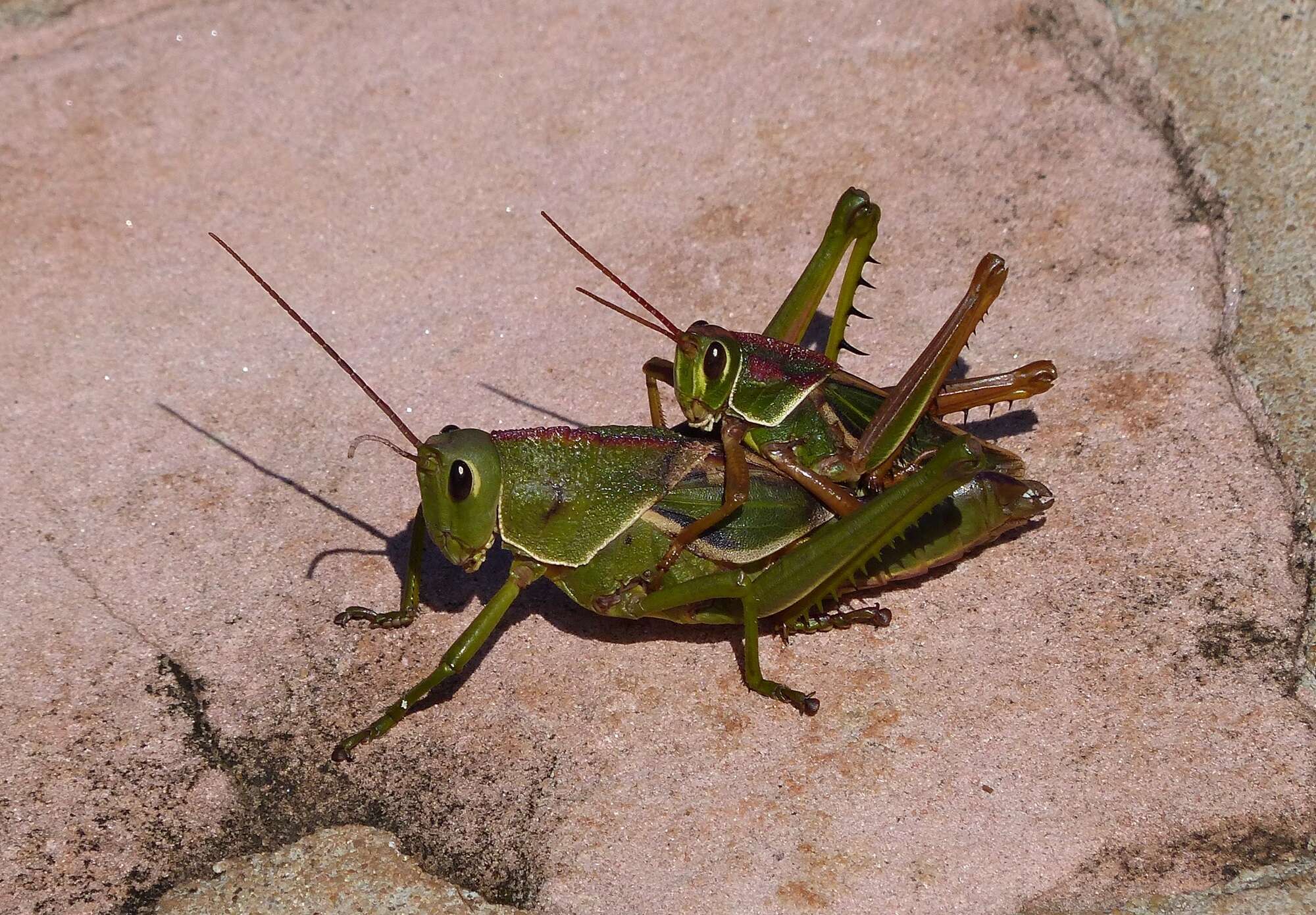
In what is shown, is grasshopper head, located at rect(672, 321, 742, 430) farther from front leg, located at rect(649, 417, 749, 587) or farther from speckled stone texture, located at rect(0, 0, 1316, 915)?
speckled stone texture, located at rect(0, 0, 1316, 915)

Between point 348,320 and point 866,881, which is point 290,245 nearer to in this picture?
point 348,320

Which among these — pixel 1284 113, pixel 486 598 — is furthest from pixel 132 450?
pixel 1284 113

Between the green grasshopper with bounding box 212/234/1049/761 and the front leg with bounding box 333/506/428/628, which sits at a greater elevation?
the green grasshopper with bounding box 212/234/1049/761

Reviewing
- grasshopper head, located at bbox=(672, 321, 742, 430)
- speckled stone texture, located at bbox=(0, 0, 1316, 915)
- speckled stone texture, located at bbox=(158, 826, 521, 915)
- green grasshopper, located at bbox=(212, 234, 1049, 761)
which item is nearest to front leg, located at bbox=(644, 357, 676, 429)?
grasshopper head, located at bbox=(672, 321, 742, 430)

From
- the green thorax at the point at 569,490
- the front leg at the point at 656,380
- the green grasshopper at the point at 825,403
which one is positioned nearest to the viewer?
the green thorax at the point at 569,490

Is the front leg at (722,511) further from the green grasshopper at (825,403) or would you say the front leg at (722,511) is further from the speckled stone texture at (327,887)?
the speckled stone texture at (327,887)

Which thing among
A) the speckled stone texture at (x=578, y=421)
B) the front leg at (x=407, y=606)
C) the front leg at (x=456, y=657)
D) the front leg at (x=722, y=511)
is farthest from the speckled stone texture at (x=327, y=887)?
the front leg at (x=722, y=511)
